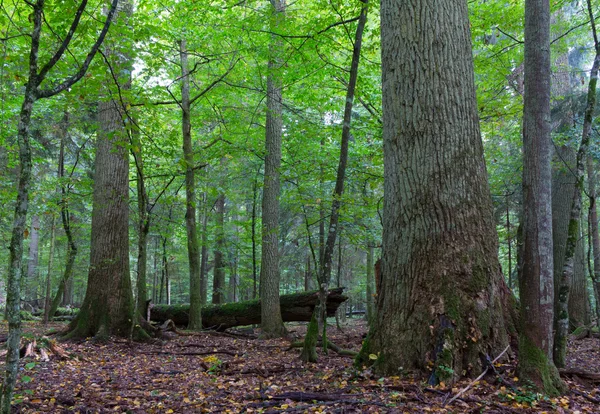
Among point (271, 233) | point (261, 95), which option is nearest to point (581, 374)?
point (271, 233)

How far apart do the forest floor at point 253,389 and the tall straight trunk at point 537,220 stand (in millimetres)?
A: 266

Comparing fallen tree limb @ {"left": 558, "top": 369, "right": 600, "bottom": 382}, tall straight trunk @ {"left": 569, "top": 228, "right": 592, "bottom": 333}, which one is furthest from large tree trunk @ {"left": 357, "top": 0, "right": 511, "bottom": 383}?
tall straight trunk @ {"left": 569, "top": 228, "right": 592, "bottom": 333}

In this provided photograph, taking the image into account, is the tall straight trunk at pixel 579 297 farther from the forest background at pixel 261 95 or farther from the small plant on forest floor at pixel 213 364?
the small plant on forest floor at pixel 213 364

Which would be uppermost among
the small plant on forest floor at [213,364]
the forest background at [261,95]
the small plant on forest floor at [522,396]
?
the forest background at [261,95]

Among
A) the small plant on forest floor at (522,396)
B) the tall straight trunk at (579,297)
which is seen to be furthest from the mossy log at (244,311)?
the small plant on forest floor at (522,396)

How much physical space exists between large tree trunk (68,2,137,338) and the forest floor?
3.66 feet

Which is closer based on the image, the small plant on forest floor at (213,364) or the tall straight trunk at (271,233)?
the small plant on forest floor at (213,364)

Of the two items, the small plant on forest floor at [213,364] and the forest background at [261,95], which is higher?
the forest background at [261,95]

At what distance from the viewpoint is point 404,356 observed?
3979 mm

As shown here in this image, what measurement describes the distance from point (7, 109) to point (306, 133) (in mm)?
7202

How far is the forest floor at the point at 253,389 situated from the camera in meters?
3.37

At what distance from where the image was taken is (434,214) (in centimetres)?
409

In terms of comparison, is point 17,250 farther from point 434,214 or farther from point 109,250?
point 109,250

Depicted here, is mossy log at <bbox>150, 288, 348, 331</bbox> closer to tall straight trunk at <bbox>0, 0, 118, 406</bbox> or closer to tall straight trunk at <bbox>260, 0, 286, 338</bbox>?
tall straight trunk at <bbox>260, 0, 286, 338</bbox>
